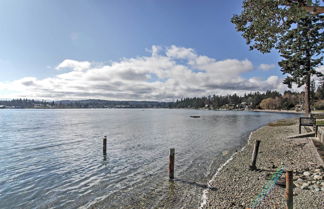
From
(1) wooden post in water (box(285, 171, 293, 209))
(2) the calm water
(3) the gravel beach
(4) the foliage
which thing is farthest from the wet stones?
(4) the foliage

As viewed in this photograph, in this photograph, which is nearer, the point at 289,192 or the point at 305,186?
the point at 289,192

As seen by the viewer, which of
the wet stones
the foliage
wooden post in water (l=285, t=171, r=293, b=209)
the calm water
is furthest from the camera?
the foliage

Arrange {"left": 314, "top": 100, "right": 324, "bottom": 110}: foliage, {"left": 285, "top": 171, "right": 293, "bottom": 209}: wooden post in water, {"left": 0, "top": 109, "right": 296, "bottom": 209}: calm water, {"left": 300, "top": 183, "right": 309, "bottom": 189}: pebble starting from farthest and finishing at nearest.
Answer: {"left": 314, "top": 100, "right": 324, "bottom": 110}: foliage → {"left": 0, "top": 109, "right": 296, "bottom": 209}: calm water → {"left": 300, "top": 183, "right": 309, "bottom": 189}: pebble → {"left": 285, "top": 171, "right": 293, "bottom": 209}: wooden post in water

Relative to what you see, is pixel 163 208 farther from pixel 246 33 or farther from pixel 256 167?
pixel 246 33

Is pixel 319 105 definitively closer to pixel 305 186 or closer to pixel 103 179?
pixel 305 186

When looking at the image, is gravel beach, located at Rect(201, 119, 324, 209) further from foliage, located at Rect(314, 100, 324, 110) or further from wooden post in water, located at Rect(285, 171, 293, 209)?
foliage, located at Rect(314, 100, 324, 110)

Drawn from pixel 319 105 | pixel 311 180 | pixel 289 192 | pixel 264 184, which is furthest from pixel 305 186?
pixel 319 105

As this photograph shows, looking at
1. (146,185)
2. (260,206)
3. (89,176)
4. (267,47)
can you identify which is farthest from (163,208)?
(267,47)

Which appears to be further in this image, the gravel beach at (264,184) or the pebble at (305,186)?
the pebble at (305,186)

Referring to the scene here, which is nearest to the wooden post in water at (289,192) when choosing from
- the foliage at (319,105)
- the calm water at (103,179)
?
the calm water at (103,179)

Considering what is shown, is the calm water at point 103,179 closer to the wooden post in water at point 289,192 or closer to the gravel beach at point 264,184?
the gravel beach at point 264,184

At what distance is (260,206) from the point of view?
7.25m

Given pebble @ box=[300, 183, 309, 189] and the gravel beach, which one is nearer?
the gravel beach

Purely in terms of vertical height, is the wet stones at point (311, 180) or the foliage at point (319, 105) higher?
the foliage at point (319, 105)
